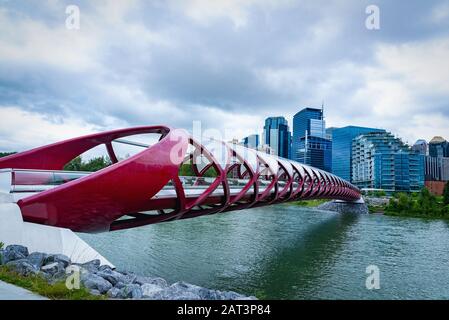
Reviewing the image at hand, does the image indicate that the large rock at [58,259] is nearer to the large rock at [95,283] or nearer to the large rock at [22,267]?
the large rock at [22,267]

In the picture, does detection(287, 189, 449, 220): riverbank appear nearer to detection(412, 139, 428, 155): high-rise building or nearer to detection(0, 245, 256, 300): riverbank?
detection(0, 245, 256, 300): riverbank

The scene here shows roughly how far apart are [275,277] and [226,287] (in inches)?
94.2

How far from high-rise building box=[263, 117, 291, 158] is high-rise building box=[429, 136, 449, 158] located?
59588 mm

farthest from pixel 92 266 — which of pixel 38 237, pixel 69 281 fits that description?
pixel 69 281

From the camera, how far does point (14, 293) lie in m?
4.14

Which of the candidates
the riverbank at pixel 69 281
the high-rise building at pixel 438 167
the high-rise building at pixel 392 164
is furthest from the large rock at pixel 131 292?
the high-rise building at pixel 438 167

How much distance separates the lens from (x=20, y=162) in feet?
31.3

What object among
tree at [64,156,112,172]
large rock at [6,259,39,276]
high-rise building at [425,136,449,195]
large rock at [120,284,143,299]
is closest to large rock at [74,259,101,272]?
large rock at [6,259,39,276]

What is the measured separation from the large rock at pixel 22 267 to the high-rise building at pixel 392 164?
3494 inches

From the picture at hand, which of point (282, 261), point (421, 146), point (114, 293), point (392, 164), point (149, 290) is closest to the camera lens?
point (114, 293)

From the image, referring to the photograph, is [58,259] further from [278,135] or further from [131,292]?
[278,135]

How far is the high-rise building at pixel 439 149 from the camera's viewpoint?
117250 millimetres

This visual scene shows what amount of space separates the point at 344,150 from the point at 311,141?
81.6 ft

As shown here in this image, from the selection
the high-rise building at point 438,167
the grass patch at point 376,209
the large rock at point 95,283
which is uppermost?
the high-rise building at point 438,167
